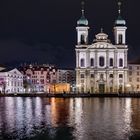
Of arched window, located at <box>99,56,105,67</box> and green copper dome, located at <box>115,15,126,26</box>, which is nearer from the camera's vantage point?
arched window, located at <box>99,56,105,67</box>

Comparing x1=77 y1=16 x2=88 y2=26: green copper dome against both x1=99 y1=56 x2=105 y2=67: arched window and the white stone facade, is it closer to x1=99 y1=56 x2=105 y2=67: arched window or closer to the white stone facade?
x1=99 y1=56 x2=105 y2=67: arched window

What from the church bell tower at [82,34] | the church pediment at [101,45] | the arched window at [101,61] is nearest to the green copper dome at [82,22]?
the church bell tower at [82,34]

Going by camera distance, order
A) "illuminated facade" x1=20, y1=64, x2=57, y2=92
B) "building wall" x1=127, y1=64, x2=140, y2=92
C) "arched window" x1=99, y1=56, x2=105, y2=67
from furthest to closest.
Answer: "illuminated facade" x1=20, y1=64, x2=57, y2=92 < "building wall" x1=127, y1=64, x2=140, y2=92 < "arched window" x1=99, y1=56, x2=105, y2=67

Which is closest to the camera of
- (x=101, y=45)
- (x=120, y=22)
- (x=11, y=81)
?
(x=101, y=45)

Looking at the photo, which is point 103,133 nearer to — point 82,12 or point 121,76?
point 121,76

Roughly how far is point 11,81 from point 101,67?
34.1 metres

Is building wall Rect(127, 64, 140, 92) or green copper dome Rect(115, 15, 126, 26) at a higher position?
green copper dome Rect(115, 15, 126, 26)

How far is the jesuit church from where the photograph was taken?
122938mm

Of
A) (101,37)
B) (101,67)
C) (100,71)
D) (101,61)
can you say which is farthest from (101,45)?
(100,71)

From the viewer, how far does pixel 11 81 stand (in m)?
147

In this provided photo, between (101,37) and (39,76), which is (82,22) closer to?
(101,37)

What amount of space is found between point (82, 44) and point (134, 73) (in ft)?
50.9

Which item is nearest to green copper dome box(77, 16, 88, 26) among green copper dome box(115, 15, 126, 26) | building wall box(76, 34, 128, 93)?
A: building wall box(76, 34, 128, 93)

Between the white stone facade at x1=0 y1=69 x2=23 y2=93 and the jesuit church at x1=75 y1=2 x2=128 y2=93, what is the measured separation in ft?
89.4
